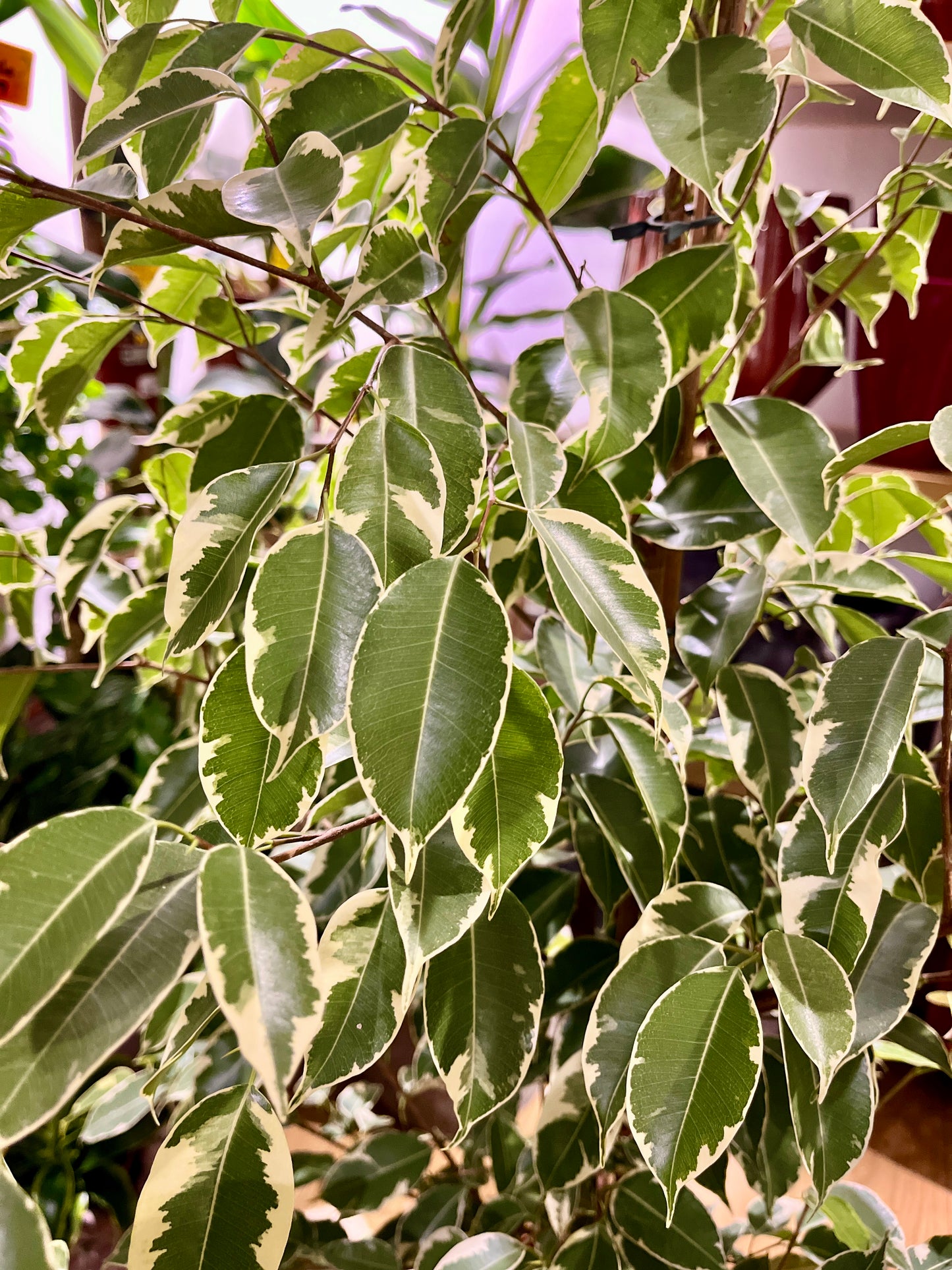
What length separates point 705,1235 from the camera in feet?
1.77

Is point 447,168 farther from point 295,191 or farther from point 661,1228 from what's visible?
point 661,1228

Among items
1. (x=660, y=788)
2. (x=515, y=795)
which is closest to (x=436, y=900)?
(x=515, y=795)

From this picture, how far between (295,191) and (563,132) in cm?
25

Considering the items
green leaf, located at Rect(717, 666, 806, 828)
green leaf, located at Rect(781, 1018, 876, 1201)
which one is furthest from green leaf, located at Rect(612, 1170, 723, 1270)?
green leaf, located at Rect(717, 666, 806, 828)

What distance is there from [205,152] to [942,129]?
63 cm

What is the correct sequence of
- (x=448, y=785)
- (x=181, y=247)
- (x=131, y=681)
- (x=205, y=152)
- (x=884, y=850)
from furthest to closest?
(x=131, y=681) < (x=205, y=152) < (x=884, y=850) < (x=181, y=247) < (x=448, y=785)

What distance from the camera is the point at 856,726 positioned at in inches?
15.9

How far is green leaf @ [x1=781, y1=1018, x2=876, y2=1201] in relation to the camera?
1.37 feet

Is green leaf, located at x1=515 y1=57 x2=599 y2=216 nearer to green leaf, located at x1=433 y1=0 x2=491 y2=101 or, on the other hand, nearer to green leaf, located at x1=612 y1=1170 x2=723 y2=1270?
green leaf, located at x1=433 y1=0 x2=491 y2=101

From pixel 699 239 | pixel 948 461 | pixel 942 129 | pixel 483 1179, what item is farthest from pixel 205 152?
pixel 483 1179

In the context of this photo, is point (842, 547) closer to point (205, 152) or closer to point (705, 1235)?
point (705, 1235)

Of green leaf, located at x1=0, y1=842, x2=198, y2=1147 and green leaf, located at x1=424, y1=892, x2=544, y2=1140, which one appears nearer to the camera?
green leaf, located at x1=0, y1=842, x2=198, y2=1147

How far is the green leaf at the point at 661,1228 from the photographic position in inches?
20.9

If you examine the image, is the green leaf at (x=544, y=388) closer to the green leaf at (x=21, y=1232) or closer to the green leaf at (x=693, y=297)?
the green leaf at (x=693, y=297)
